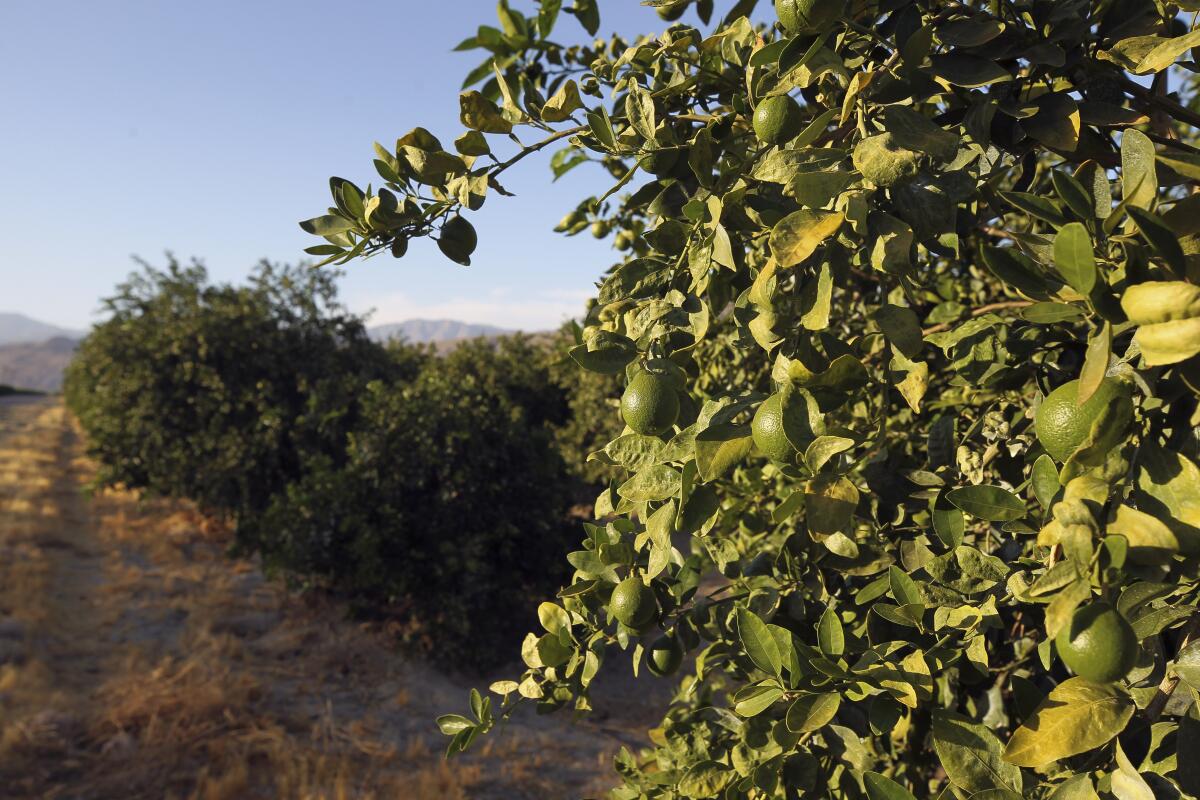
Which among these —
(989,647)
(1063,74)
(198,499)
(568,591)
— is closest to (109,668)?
(198,499)

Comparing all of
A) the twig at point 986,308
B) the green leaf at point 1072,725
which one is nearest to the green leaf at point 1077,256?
the green leaf at point 1072,725

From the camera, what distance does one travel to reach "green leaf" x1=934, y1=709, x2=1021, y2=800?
35.4 inches

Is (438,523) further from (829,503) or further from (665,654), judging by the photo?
(829,503)

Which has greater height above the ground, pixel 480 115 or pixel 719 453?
pixel 480 115

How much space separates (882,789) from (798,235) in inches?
30.7

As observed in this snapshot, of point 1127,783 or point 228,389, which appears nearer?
point 1127,783

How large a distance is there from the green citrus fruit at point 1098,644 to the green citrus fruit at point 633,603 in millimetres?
646

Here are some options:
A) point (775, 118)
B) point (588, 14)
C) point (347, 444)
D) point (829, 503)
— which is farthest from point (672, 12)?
point (347, 444)

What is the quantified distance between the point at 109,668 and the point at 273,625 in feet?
5.14

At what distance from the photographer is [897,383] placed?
3.64ft

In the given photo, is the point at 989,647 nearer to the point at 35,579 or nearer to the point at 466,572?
the point at 466,572

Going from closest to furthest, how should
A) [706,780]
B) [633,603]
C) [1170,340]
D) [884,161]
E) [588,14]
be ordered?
1. [1170,340]
2. [884,161]
3. [633,603]
4. [706,780]
5. [588,14]

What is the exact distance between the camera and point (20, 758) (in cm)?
450

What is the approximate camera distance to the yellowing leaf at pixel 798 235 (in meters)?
0.86
